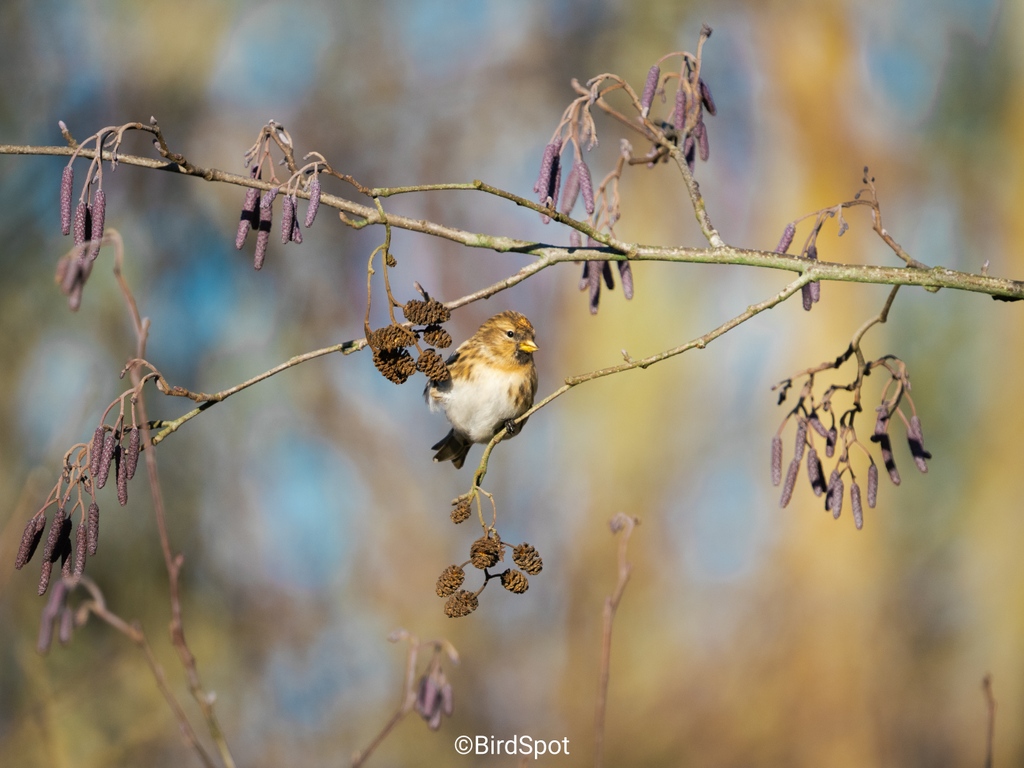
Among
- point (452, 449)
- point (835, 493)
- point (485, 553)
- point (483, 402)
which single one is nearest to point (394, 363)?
point (485, 553)

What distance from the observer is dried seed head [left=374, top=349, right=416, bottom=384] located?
2.28 m

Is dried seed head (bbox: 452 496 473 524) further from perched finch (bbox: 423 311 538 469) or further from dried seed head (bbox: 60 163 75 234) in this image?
perched finch (bbox: 423 311 538 469)

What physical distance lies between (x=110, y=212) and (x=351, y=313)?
188 centimetres

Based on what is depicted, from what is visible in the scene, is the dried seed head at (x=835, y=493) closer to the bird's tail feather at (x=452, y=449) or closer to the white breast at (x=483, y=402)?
the white breast at (x=483, y=402)

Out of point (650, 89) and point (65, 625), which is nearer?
point (65, 625)

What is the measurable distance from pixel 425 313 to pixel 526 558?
22.4 inches

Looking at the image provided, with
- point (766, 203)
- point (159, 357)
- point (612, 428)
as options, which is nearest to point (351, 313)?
point (159, 357)

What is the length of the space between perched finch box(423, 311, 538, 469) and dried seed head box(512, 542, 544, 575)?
1713 mm

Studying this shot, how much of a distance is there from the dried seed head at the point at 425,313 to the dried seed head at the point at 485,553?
486 millimetres

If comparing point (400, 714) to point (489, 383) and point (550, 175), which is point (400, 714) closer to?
point (550, 175)

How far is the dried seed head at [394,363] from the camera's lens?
2284mm

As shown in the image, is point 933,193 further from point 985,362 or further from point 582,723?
point 582,723

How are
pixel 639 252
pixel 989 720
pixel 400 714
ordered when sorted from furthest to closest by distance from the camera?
pixel 639 252
pixel 989 720
pixel 400 714

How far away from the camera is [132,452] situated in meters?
2.10
